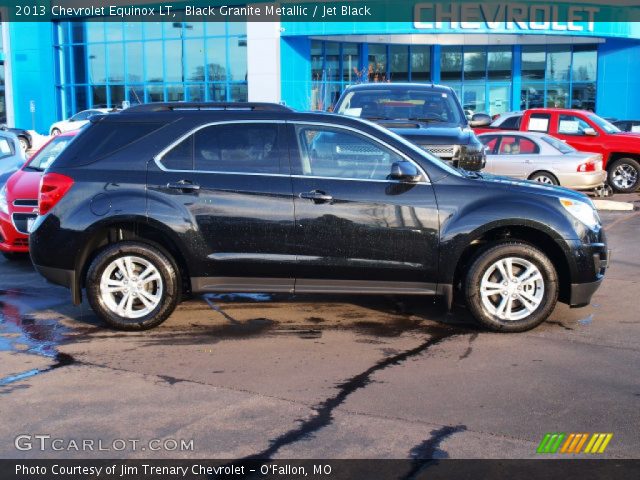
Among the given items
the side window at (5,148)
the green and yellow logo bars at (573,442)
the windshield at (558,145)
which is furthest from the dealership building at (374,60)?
the green and yellow logo bars at (573,442)

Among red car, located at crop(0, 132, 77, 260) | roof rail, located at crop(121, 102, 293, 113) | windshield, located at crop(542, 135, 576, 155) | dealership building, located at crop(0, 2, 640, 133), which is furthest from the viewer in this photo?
dealership building, located at crop(0, 2, 640, 133)

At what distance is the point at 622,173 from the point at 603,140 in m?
0.89

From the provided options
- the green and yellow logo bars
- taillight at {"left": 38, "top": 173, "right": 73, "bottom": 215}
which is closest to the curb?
taillight at {"left": 38, "top": 173, "right": 73, "bottom": 215}

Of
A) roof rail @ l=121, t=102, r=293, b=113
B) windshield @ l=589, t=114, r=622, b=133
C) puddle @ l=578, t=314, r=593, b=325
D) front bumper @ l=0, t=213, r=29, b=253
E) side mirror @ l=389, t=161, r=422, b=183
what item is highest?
roof rail @ l=121, t=102, r=293, b=113

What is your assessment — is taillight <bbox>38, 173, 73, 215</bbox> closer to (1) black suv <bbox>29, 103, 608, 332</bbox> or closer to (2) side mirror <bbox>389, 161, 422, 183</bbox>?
(1) black suv <bbox>29, 103, 608, 332</bbox>

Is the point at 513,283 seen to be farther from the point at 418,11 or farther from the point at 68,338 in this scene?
the point at 418,11

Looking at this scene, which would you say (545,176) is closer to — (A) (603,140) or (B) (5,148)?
(A) (603,140)

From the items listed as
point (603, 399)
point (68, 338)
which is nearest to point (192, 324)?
point (68, 338)

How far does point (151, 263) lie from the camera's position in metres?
6.61

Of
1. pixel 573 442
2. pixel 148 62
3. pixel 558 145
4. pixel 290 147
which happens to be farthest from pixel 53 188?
pixel 148 62

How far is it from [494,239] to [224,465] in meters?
3.56

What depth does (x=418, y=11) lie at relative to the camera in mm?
35094

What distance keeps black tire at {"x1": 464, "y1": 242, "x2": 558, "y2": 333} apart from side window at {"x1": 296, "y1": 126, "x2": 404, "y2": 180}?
1.08 metres

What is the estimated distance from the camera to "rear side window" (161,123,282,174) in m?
6.64
